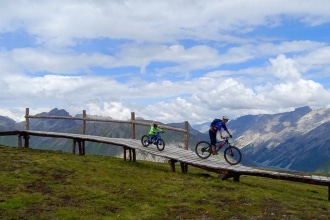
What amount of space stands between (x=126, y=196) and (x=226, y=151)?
10.4 meters

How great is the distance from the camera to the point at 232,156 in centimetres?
2592

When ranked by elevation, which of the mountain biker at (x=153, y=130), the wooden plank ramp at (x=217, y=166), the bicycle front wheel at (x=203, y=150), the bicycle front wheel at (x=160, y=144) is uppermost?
the mountain biker at (x=153, y=130)

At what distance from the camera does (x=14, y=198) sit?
16.9 m

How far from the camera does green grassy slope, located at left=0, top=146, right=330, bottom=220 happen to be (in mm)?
15625

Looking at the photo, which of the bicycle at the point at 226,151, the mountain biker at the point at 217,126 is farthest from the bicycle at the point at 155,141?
the mountain biker at the point at 217,126

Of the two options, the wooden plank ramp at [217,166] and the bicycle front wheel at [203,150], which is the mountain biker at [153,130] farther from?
the bicycle front wheel at [203,150]

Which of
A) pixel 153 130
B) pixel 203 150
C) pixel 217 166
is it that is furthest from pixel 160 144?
pixel 217 166

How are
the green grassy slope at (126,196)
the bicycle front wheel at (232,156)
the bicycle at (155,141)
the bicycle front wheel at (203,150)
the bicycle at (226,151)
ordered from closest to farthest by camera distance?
the green grassy slope at (126,196) → the bicycle front wheel at (232,156) → the bicycle at (226,151) → the bicycle front wheel at (203,150) → the bicycle at (155,141)

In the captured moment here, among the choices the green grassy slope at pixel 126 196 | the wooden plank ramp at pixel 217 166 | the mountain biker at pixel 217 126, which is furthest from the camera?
the mountain biker at pixel 217 126

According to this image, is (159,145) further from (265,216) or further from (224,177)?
(265,216)

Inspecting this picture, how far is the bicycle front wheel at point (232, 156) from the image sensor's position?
2487 centimetres

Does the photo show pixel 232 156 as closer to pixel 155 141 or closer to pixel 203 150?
pixel 203 150

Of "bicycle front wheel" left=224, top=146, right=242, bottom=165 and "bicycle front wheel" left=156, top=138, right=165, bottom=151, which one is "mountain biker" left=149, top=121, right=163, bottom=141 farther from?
"bicycle front wheel" left=224, top=146, right=242, bottom=165

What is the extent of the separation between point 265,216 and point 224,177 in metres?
7.98
